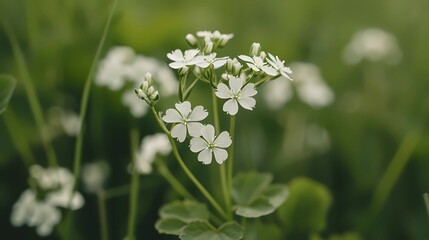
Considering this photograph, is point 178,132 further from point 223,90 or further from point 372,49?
point 372,49

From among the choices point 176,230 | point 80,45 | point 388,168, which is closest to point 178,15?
point 80,45

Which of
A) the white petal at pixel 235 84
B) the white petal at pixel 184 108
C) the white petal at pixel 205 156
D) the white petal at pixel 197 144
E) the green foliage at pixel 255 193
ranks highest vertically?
the white petal at pixel 235 84

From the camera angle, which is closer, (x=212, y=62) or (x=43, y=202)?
(x=212, y=62)

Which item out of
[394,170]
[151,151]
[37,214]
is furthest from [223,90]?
[394,170]

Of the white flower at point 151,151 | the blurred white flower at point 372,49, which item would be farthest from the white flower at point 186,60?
the blurred white flower at point 372,49

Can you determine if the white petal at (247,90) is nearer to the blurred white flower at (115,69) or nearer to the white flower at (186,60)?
the white flower at (186,60)

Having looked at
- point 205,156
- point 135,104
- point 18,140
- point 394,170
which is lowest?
point 394,170

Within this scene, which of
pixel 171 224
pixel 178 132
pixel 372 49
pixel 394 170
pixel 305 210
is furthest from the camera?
pixel 372 49
